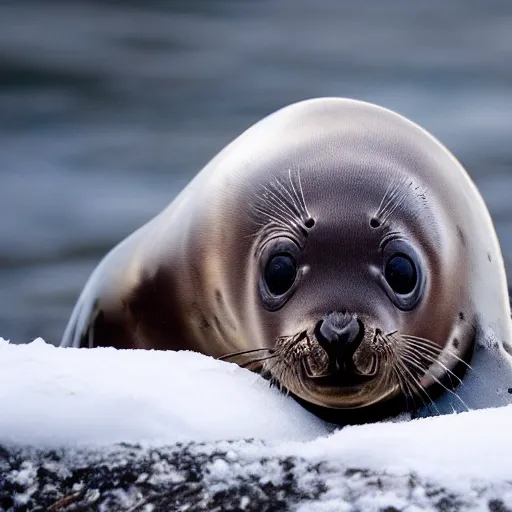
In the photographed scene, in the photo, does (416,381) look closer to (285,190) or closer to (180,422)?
(285,190)

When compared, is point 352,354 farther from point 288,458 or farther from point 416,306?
point 288,458

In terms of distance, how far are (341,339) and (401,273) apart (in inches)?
22.5

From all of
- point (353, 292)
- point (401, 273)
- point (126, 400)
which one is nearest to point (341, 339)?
point (353, 292)

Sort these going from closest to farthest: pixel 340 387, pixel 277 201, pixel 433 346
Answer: pixel 340 387, pixel 433 346, pixel 277 201

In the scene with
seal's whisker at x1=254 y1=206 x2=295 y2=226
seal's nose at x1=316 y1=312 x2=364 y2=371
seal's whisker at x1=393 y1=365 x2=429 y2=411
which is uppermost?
seal's whisker at x1=254 y1=206 x2=295 y2=226

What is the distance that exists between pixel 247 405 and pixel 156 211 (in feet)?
24.5

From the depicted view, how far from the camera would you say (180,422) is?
242 centimetres

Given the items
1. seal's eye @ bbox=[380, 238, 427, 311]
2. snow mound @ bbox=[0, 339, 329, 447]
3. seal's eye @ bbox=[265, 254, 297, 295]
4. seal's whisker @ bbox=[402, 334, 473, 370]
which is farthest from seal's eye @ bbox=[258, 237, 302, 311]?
snow mound @ bbox=[0, 339, 329, 447]

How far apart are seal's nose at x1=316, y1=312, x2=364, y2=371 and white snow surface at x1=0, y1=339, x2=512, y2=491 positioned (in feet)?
1.80

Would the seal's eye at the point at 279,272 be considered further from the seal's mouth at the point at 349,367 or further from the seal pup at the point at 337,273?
the seal's mouth at the point at 349,367

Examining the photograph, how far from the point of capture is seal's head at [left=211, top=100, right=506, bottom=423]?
11.6 feet

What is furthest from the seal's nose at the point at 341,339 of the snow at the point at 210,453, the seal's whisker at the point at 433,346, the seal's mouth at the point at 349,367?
the snow at the point at 210,453

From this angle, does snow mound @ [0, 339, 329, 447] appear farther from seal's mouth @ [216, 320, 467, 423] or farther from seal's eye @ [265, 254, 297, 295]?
seal's eye @ [265, 254, 297, 295]

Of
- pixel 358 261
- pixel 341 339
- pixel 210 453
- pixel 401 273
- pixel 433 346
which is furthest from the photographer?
pixel 433 346
